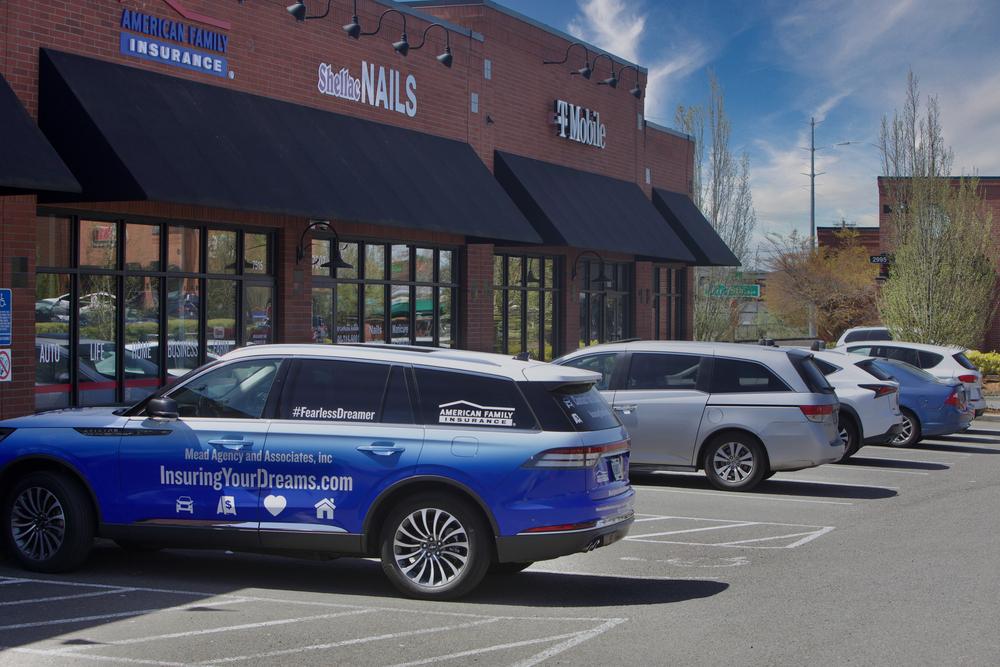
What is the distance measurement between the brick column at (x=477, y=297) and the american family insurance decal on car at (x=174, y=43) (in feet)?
24.6

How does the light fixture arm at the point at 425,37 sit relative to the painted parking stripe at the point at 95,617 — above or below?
above

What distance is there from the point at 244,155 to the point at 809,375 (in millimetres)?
8165

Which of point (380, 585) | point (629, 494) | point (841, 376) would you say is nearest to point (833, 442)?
point (841, 376)

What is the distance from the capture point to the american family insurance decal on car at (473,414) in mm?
Answer: 8359

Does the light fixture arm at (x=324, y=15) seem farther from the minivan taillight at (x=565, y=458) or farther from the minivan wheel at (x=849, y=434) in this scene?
the minivan taillight at (x=565, y=458)

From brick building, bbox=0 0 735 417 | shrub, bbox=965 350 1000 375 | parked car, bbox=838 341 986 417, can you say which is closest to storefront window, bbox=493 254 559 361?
brick building, bbox=0 0 735 417

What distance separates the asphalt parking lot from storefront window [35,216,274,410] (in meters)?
5.62

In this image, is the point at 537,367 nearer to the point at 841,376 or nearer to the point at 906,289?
the point at 841,376

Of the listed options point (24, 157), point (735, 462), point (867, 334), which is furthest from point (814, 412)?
point (867, 334)

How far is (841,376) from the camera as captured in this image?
17797mm

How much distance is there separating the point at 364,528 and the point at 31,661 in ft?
7.86

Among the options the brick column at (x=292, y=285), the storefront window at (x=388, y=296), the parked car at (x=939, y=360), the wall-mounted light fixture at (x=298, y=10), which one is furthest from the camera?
the parked car at (x=939, y=360)

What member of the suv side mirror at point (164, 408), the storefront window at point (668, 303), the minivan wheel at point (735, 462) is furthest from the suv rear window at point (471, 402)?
the storefront window at point (668, 303)

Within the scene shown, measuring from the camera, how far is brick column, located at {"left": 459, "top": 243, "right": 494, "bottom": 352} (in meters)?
23.9
